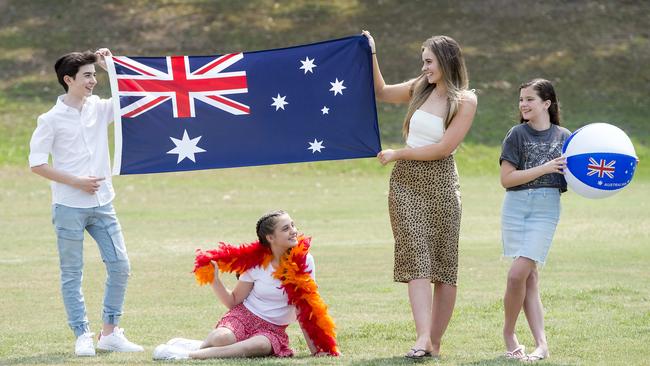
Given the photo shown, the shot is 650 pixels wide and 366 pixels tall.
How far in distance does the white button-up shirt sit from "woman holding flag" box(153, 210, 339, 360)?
863mm

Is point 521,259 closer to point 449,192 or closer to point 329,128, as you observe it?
point 449,192

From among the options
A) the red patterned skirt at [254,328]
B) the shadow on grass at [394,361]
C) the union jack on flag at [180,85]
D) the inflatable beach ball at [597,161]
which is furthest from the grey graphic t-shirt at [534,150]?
the union jack on flag at [180,85]

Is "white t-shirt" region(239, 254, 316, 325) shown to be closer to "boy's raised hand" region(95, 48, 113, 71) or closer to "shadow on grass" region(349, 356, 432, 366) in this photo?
"shadow on grass" region(349, 356, 432, 366)

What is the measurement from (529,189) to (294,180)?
1562 cm

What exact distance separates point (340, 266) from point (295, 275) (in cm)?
534

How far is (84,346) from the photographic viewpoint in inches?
298

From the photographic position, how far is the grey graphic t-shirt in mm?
7355

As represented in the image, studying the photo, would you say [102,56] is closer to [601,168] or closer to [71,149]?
[71,149]

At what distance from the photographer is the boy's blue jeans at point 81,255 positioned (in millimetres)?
7676

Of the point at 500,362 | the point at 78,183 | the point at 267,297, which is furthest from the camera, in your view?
the point at 267,297

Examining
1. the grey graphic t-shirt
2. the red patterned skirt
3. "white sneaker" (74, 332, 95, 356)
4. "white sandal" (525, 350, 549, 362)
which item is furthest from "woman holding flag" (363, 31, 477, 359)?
"white sneaker" (74, 332, 95, 356)

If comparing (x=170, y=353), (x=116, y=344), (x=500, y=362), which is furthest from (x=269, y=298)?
(x=500, y=362)

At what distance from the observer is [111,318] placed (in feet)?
25.8

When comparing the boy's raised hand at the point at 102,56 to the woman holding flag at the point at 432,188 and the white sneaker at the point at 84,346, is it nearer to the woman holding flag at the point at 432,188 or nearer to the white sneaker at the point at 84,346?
the white sneaker at the point at 84,346
